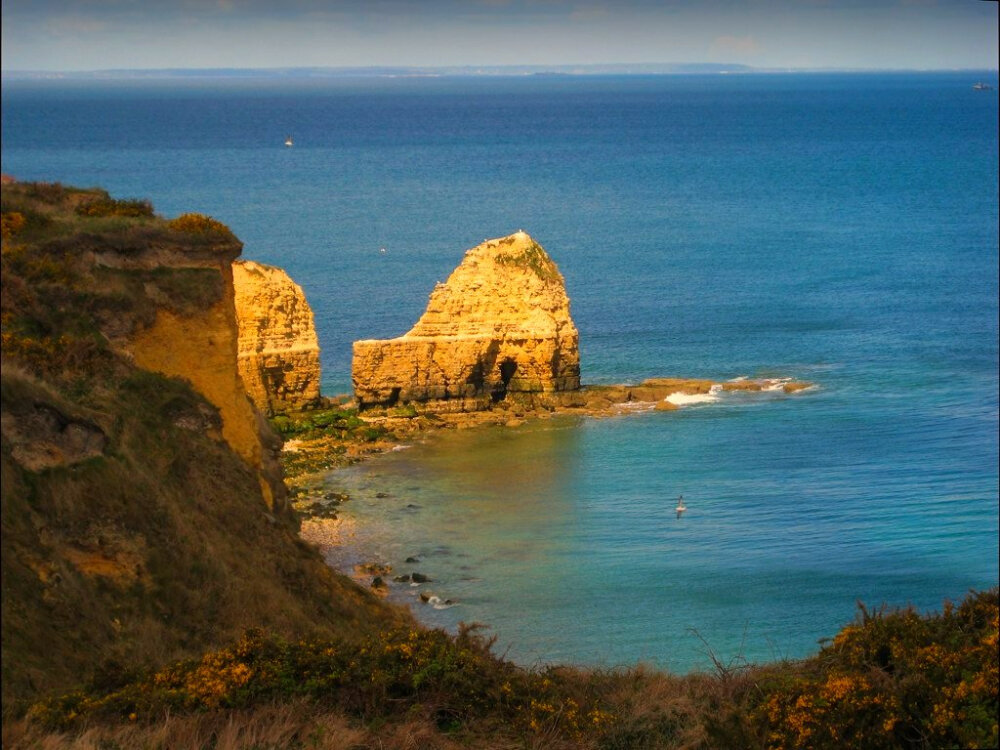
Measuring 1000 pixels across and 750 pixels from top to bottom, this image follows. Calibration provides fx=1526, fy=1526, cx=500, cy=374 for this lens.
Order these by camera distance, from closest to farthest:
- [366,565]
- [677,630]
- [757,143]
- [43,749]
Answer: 1. [43,749]
2. [677,630]
3. [366,565]
4. [757,143]

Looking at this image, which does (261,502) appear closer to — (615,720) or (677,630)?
(615,720)

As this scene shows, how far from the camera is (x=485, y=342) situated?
159ft

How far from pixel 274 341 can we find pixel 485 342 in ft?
22.2

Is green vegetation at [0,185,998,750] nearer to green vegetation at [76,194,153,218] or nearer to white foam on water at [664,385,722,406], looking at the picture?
green vegetation at [76,194,153,218]

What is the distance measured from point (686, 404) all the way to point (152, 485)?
33967 millimetres

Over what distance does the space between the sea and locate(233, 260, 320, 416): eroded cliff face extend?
15.1 ft

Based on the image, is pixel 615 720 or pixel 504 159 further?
pixel 504 159

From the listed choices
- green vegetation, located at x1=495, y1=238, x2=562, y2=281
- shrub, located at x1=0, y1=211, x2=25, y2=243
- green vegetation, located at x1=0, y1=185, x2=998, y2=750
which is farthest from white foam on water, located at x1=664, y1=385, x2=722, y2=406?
shrub, located at x1=0, y1=211, x2=25, y2=243

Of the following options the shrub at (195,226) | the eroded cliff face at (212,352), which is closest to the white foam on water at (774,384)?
the eroded cliff face at (212,352)

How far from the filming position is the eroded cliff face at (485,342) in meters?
47.8

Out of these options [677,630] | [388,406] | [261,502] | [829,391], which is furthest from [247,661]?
[829,391]

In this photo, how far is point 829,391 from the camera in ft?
174

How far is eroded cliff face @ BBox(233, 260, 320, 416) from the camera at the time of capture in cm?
4516

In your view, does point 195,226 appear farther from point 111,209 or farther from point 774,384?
point 774,384
